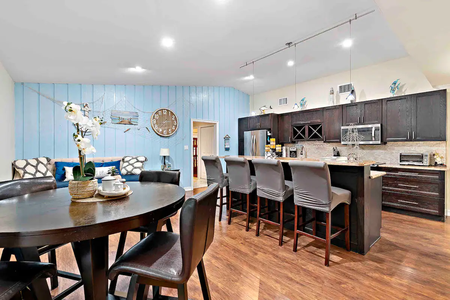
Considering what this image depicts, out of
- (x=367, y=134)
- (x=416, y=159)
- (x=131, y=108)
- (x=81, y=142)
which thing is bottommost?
(x=416, y=159)

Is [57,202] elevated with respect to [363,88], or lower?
lower

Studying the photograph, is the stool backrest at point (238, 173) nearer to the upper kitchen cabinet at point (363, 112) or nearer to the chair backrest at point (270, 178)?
the chair backrest at point (270, 178)

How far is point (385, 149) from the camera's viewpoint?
438 cm

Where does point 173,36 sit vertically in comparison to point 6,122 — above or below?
above

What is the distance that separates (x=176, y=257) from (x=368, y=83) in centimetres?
509

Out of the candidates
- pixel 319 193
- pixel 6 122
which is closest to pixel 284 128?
pixel 319 193

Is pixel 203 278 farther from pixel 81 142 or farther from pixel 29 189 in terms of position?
pixel 29 189

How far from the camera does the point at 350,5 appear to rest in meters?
2.68

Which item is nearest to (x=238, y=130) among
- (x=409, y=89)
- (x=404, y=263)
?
(x=409, y=89)

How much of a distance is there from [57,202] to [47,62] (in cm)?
343

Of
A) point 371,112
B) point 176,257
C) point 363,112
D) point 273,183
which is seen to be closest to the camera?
point 176,257

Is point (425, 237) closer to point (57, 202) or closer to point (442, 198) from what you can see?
point (442, 198)

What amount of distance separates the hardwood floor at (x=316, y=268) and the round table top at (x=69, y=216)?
35.2 inches

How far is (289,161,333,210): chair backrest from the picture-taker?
219cm
